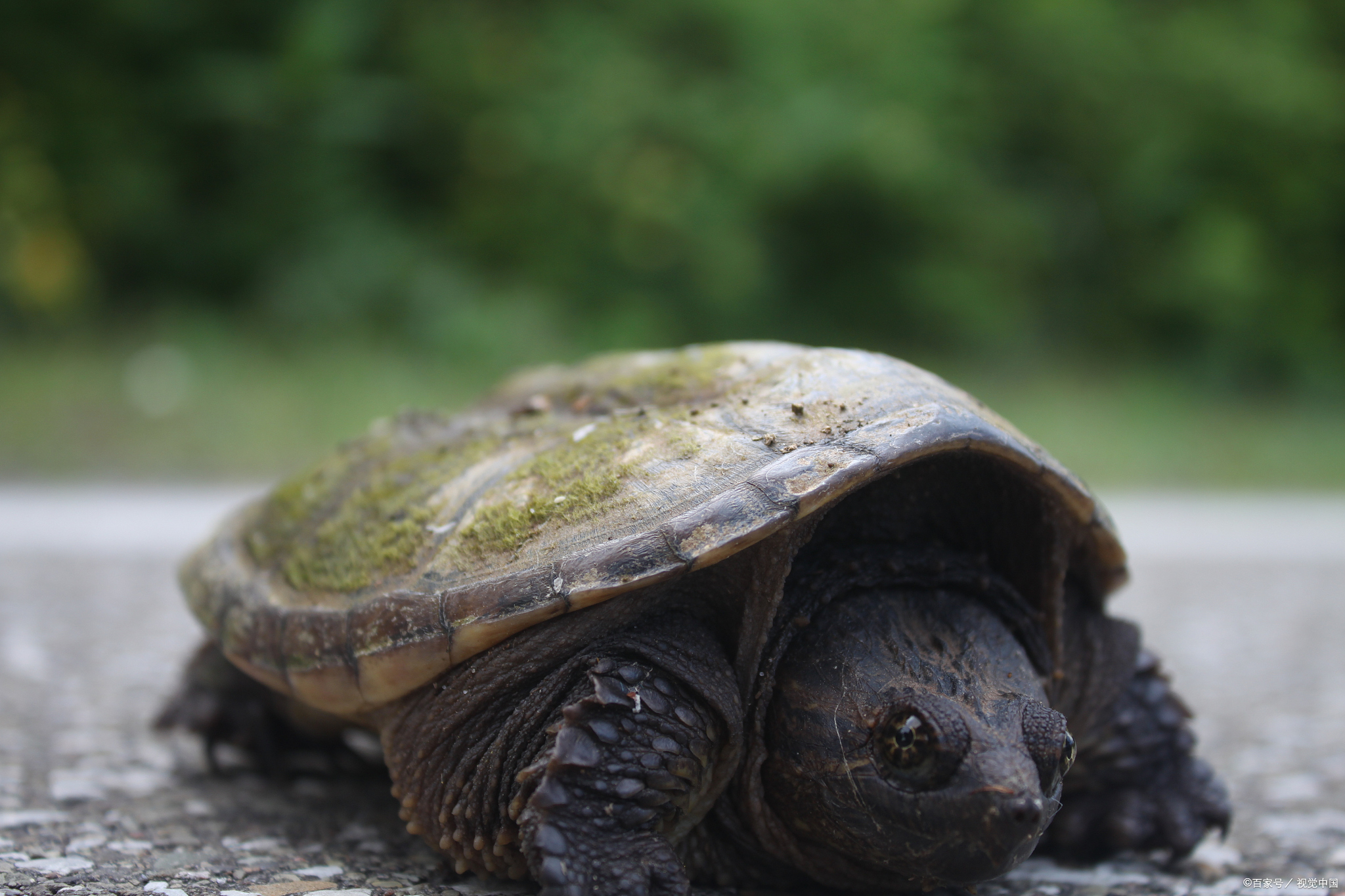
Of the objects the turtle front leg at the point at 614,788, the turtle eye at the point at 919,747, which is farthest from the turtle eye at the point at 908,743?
the turtle front leg at the point at 614,788

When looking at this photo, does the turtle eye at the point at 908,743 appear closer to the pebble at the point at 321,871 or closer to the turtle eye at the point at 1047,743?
the turtle eye at the point at 1047,743

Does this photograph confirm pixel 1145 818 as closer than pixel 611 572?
No

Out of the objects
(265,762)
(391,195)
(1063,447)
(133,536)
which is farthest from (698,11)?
(265,762)

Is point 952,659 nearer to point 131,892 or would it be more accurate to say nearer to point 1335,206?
point 131,892

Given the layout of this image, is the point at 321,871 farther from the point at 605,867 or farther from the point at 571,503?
the point at 571,503

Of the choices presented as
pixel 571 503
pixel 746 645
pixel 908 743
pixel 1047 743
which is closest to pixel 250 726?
pixel 571 503
